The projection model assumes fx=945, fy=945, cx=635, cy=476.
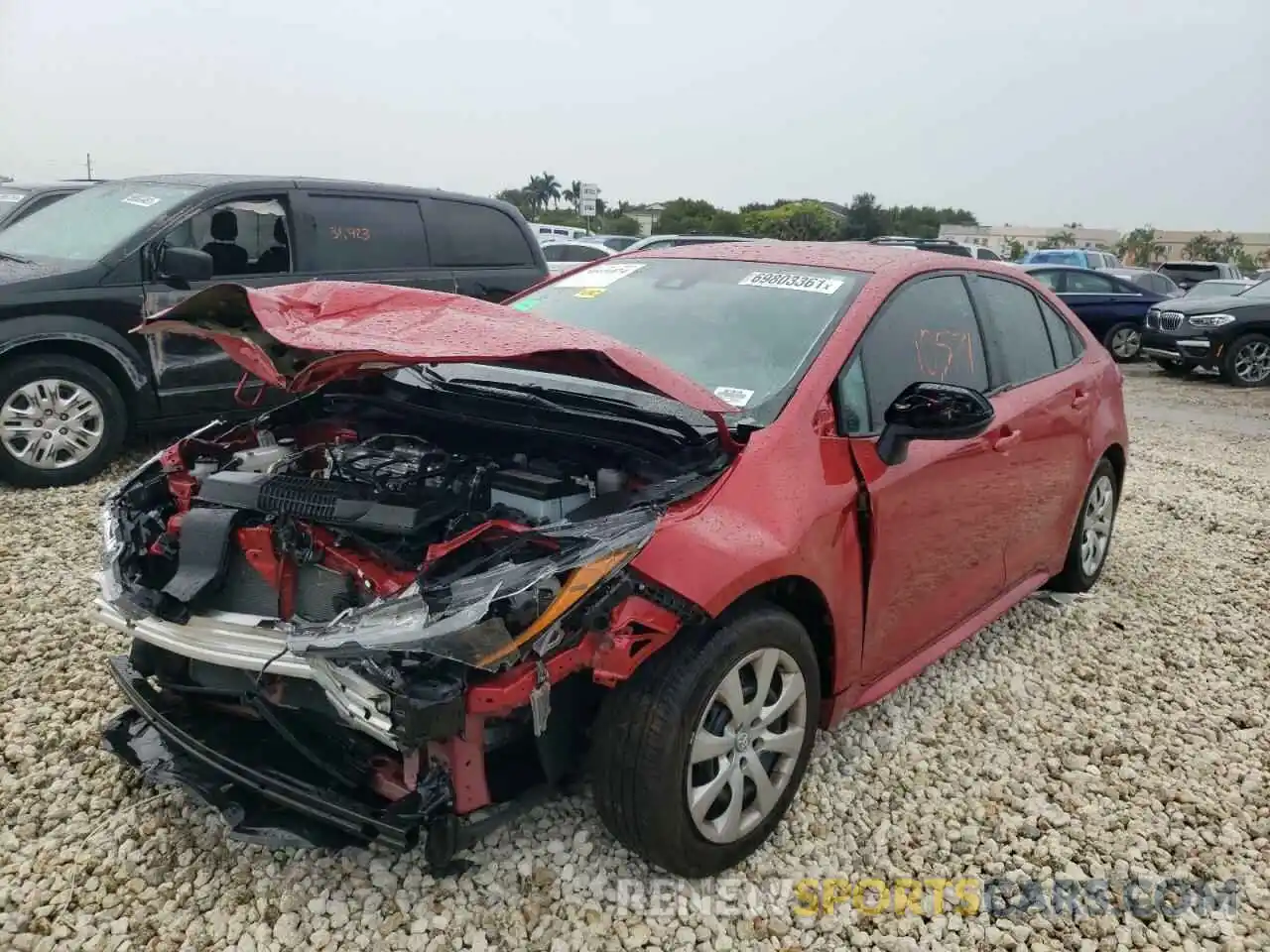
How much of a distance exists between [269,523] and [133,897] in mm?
991

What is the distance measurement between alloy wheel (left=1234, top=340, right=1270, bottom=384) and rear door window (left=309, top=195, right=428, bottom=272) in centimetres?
1230

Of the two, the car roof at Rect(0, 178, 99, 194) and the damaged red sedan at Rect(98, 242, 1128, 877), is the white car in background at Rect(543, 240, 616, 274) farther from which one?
the damaged red sedan at Rect(98, 242, 1128, 877)

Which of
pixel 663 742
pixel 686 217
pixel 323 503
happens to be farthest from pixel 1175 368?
pixel 686 217

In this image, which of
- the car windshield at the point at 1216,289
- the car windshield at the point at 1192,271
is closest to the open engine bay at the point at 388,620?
the car windshield at the point at 1216,289

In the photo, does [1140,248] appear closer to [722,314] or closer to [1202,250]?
[1202,250]

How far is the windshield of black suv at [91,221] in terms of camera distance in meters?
5.87

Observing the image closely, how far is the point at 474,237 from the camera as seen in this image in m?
7.46

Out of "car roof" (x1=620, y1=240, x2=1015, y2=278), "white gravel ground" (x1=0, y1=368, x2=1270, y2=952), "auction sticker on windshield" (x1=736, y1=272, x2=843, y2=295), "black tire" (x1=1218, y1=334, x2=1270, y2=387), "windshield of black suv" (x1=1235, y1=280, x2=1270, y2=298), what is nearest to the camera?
"white gravel ground" (x1=0, y1=368, x2=1270, y2=952)

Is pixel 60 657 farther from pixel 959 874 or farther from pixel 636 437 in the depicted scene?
pixel 959 874

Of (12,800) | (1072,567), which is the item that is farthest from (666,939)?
(1072,567)

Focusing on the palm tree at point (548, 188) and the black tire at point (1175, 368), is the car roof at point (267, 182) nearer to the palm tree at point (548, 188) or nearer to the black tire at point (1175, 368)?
the black tire at point (1175, 368)

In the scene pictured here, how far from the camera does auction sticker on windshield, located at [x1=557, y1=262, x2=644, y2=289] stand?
376cm

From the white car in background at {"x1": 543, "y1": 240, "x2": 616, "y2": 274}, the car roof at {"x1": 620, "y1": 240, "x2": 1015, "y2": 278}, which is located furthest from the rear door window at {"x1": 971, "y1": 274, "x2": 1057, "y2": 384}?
the white car in background at {"x1": 543, "y1": 240, "x2": 616, "y2": 274}

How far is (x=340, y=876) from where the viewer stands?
2.47 metres
